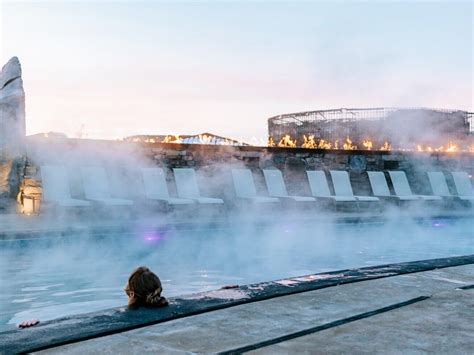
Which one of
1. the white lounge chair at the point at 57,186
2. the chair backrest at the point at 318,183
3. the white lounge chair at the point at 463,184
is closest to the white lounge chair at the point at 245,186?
the chair backrest at the point at 318,183

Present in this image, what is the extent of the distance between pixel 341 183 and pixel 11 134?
22.2ft

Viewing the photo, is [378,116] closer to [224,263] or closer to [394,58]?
[394,58]

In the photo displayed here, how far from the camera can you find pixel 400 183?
13406 millimetres

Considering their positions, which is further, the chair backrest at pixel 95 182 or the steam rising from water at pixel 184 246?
the chair backrest at pixel 95 182

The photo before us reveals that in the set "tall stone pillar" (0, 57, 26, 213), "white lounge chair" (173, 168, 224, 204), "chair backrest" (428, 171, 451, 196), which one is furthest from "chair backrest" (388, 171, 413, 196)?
"tall stone pillar" (0, 57, 26, 213)

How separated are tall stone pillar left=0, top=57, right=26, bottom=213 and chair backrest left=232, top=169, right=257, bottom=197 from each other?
4.01 meters

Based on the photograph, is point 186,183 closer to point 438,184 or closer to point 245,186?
point 245,186

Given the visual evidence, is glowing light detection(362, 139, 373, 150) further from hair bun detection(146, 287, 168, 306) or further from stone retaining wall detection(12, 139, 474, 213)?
hair bun detection(146, 287, 168, 306)

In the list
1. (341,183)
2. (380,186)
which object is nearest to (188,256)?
(341,183)

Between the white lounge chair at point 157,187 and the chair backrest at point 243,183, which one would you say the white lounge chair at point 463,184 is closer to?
the chair backrest at point 243,183

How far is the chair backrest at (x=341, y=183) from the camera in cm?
1270

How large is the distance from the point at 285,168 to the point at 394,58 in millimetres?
8195

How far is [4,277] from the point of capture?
18.8 ft

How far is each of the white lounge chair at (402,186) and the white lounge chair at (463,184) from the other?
4.04ft
